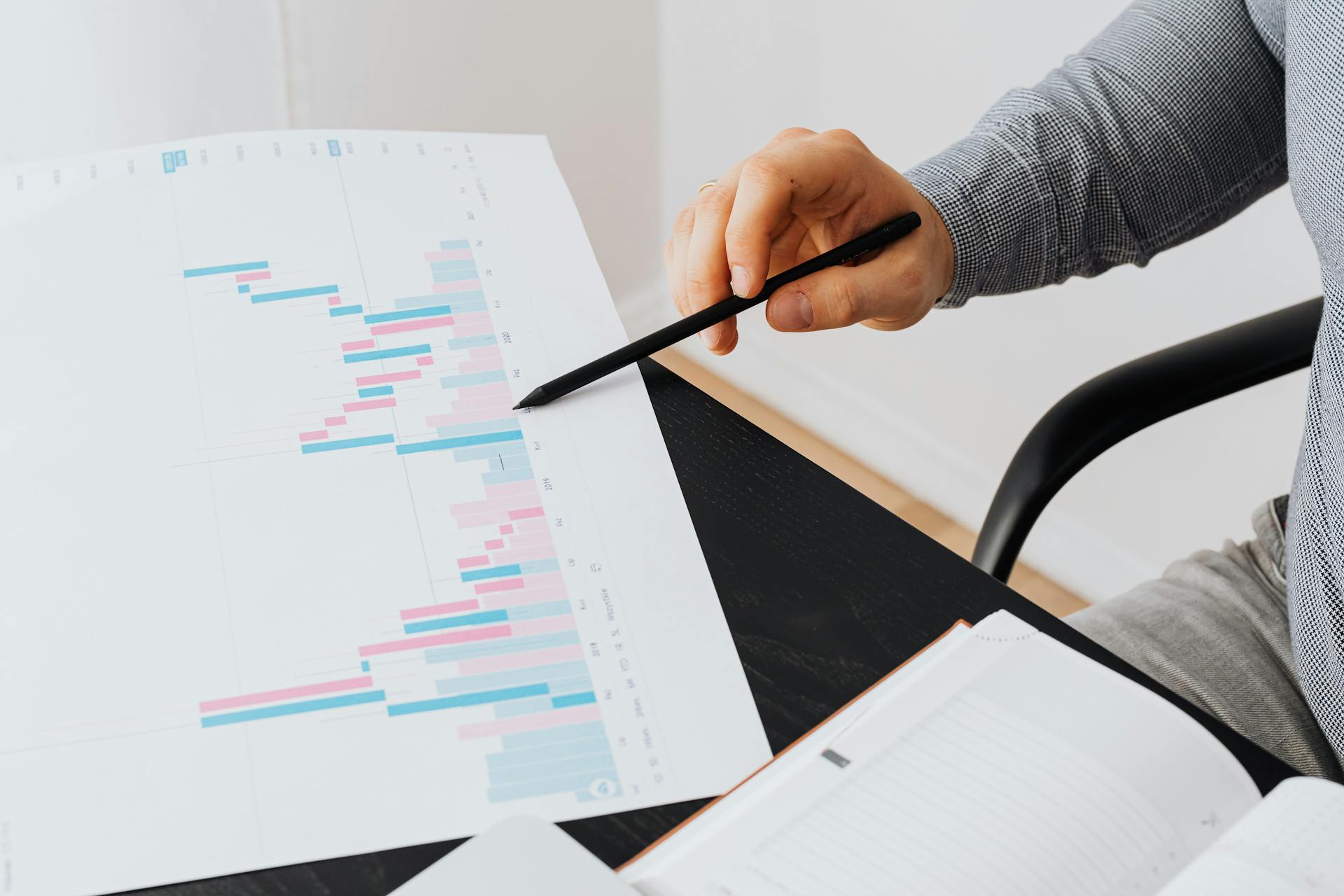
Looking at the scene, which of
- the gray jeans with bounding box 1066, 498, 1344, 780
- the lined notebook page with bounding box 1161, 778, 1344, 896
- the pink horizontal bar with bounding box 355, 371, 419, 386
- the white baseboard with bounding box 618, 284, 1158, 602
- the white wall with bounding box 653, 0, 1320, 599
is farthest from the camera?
the white baseboard with bounding box 618, 284, 1158, 602

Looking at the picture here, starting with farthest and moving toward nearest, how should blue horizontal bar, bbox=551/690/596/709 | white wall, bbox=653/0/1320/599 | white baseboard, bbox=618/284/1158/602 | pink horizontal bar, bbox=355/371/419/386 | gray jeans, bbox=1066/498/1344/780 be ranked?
white baseboard, bbox=618/284/1158/602
white wall, bbox=653/0/1320/599
gray jeans, bbox=1066/498/1344/780
pink horizontal bar, bbox=355/371/419/386
blue horizontal bar, bbox=551/690/596/709

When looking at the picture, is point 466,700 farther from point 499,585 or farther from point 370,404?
point 370,404

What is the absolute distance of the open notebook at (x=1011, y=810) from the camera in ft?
1.12


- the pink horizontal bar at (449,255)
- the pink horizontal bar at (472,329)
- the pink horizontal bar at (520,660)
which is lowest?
the pink horizontal bar at (520,660)

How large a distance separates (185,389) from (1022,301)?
3.78ft

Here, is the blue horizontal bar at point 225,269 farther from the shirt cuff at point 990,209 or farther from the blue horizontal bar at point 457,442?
the shirt cuff at point 990,209

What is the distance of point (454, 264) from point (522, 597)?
210 millimetres

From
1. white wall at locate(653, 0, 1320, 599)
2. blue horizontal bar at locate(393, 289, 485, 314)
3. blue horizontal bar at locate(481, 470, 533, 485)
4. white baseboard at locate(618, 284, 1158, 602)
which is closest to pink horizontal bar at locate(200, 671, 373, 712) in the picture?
blue horizontal bar at locate(481, 470, 533, 485)

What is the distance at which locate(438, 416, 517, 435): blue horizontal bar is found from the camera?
0.51 meters

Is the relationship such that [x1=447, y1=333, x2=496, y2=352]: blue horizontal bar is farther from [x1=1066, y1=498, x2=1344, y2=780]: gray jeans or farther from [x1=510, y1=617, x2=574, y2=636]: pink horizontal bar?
[x1=1066, y1=498, x2=1344, y2=780]: gray jeans

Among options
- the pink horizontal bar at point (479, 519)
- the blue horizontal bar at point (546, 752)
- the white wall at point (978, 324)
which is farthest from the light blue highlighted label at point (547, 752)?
the white wall at point (978, 324)

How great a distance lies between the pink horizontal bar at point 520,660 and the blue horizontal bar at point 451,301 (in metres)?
0.20

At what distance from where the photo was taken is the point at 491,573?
18.2 inches

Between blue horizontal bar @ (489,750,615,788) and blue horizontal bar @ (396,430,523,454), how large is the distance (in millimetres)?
Result: 158
